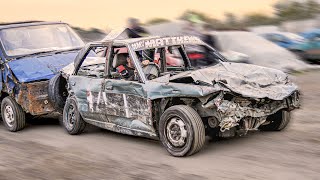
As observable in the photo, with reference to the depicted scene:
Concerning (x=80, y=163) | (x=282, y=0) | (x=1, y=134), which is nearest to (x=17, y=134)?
(x=1, y=134)

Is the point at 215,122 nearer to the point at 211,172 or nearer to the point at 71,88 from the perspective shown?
the point at 211,172

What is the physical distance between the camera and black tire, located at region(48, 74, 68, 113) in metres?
9.13

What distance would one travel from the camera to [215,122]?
6824mm

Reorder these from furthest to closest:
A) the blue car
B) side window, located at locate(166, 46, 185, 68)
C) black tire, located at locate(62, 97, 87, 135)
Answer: the blue car, black tire, located at locate(62, 97, 87, 135), side window, located at locate(166, 46, 185, 68)

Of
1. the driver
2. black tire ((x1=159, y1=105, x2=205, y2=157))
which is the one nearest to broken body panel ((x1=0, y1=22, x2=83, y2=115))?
the driver

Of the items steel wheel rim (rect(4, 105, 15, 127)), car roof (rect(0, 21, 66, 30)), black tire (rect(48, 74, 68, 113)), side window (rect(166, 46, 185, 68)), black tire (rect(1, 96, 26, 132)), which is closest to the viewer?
side window (rect(166, 46, 185, 68))

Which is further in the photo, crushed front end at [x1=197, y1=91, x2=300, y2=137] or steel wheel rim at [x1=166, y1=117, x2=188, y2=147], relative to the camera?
steel wheel rim at [x1=166, y1=117, x2=188, y2=147]

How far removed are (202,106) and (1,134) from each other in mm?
4495

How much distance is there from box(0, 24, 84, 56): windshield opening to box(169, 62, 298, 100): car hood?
416cm

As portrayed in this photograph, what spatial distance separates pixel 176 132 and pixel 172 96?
18.3 inches

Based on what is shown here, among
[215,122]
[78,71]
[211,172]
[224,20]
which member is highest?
[224,20]

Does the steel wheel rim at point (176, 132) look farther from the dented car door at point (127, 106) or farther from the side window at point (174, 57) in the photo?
the side window at point (174, 57)

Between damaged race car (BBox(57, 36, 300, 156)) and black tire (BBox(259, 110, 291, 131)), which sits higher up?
damaged race car (BBox(57, 36, 300, 156))

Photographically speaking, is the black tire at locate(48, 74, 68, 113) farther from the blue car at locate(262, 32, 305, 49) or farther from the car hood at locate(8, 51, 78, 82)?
the blue car at locate(262, 32, 305, 49)
